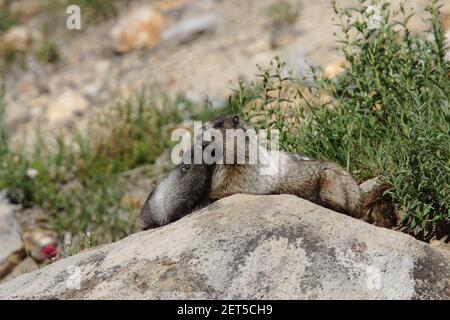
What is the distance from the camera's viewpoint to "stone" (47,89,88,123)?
9914 millimetres

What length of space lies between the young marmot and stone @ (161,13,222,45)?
5.91 metres

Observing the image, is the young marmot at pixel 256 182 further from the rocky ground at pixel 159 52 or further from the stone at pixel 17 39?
the stone at pixel 17 39

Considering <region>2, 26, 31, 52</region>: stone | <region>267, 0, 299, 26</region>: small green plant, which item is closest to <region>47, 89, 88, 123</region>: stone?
<region>2, 26, 31, 52</region>: stone

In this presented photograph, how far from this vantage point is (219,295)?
3826mm

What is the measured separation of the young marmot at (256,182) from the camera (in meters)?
4.82

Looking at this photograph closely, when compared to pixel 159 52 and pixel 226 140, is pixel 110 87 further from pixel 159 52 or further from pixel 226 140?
pixel 226 140

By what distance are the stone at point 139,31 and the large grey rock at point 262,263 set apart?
6856 mm

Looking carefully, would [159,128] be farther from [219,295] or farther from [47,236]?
[219,295]

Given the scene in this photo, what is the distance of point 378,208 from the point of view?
479cm

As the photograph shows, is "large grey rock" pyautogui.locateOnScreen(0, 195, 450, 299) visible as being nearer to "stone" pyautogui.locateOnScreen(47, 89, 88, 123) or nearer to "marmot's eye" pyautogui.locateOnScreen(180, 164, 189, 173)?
"marmot's eye" pyautogui.locateOnScreen(180, 164, 189, 173)

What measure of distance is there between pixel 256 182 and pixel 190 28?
6269 mm

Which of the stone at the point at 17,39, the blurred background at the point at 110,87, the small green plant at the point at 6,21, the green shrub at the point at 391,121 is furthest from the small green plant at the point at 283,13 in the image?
the small green plant at the point at 6,21

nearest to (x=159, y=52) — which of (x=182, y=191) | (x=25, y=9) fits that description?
(x=25, y=9)
